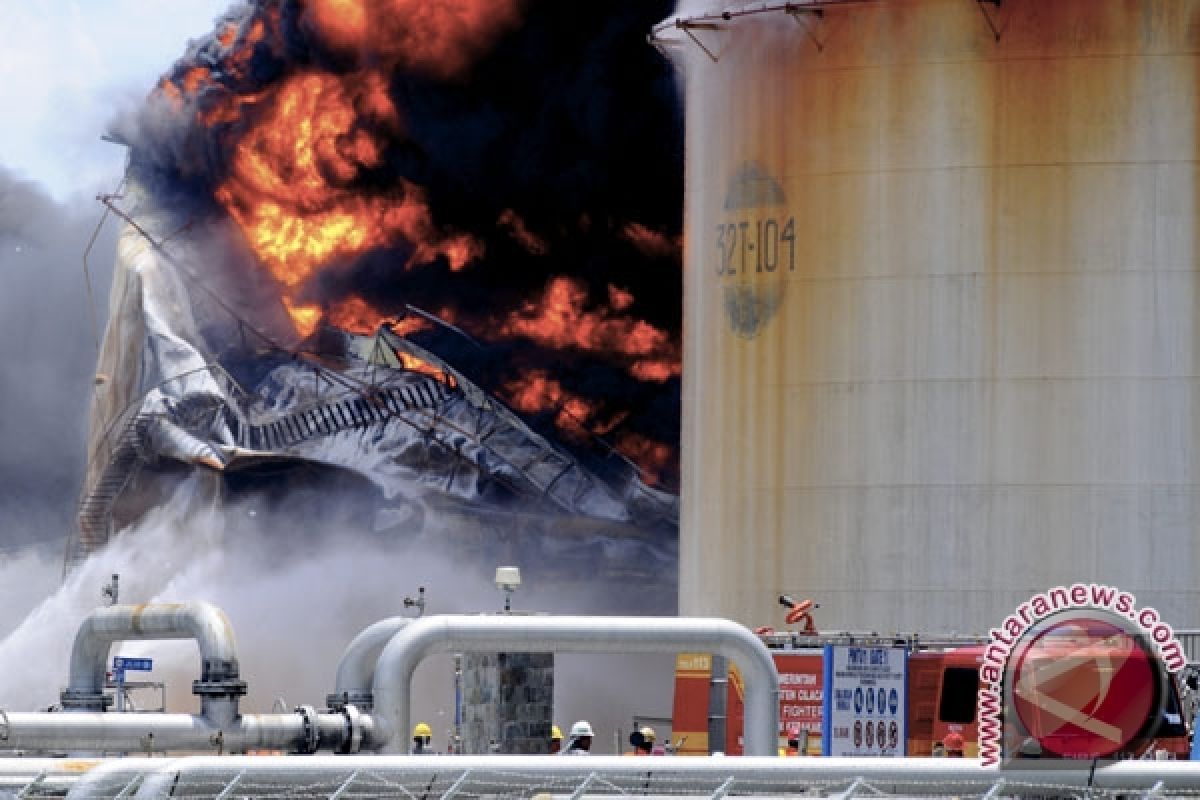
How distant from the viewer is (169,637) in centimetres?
3219

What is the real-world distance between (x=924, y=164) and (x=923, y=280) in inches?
77.9

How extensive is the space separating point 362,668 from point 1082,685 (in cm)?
1396

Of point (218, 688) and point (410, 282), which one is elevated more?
point (410, 282)

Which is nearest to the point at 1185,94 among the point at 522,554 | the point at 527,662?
the point at 527,662

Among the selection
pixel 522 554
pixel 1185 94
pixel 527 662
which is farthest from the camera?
pixel 522 554

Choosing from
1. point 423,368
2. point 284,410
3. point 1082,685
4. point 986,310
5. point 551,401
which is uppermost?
point 423,368

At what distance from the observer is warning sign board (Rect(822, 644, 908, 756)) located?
109 feet

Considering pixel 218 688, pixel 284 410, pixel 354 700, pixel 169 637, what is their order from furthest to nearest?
pixel 284 410 < pixel 169 637 < pixel 354 700 < pixel 218 688

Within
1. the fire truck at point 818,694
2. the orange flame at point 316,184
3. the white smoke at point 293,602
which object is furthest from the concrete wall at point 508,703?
the orange flame at point 316,184

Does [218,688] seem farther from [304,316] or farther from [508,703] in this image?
[304,316]

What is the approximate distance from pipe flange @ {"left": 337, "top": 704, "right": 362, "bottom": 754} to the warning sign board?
709 cm

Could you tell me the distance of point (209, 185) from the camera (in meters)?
70.1

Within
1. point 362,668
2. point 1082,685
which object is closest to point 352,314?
point 362,668

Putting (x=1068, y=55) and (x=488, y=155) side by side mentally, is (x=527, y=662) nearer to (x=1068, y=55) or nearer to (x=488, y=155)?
(x=1068, y=55)
